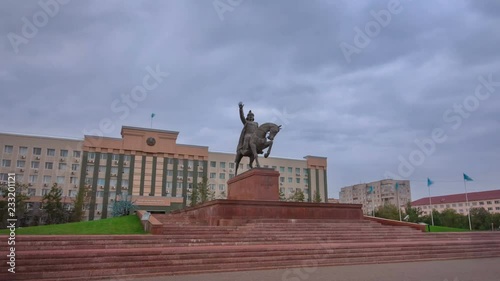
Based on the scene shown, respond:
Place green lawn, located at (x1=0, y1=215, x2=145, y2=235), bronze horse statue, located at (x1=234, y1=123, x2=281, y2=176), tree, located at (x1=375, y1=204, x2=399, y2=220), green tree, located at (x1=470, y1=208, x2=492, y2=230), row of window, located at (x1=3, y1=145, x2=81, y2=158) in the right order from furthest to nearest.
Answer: green tree, located at (x1=470, y1=208, x2=492, y2=230)
tree, located at (x1=375, y1=204, x2=399, y2=220)
row of window, located at (x1=3, y1=145, x2=81, y2=158)
bronze horse statue, located at (x1=234, y1=123, x2=281, y2=176)
green lawn, located at (x1=0, y1=215, x2=145, y2=235)

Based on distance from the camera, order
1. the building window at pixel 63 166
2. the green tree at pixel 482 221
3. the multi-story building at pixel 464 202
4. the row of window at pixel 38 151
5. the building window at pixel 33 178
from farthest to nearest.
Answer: the multi-story building at pixel 464 202, the green tree at pixel 482 221, the building window at pixel 63 166, the building window at pixel 33 178, the row of window at pixel 38 151

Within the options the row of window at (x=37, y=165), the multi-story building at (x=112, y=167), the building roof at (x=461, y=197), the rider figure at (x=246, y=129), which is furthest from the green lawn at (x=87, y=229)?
the building roof at (x=461, y=197)

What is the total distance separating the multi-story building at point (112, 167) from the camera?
53.0 metres

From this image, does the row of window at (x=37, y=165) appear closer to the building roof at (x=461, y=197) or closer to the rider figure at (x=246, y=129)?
the rider figure at (x=246, y=129)

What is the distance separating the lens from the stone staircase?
8742 mm

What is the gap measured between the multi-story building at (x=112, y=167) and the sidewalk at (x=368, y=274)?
44.6 m

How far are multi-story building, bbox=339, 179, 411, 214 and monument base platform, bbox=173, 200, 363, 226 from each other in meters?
96.2

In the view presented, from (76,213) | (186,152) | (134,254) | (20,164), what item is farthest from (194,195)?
(134,254)

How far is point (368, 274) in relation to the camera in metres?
8.96

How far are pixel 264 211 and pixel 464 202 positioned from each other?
317 ft

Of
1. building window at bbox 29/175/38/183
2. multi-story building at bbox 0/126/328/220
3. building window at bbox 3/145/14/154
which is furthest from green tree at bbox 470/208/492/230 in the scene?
building window at bbox 3/145/14/154

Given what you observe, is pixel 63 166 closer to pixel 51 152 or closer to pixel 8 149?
pixel 51 152

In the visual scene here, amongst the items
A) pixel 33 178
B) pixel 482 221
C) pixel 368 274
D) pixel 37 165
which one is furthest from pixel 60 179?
pixel 482 221

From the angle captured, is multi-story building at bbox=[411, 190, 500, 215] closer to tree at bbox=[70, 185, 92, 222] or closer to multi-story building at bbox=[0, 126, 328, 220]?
multi-story building at bbox=[0, 126, 328, 220]
